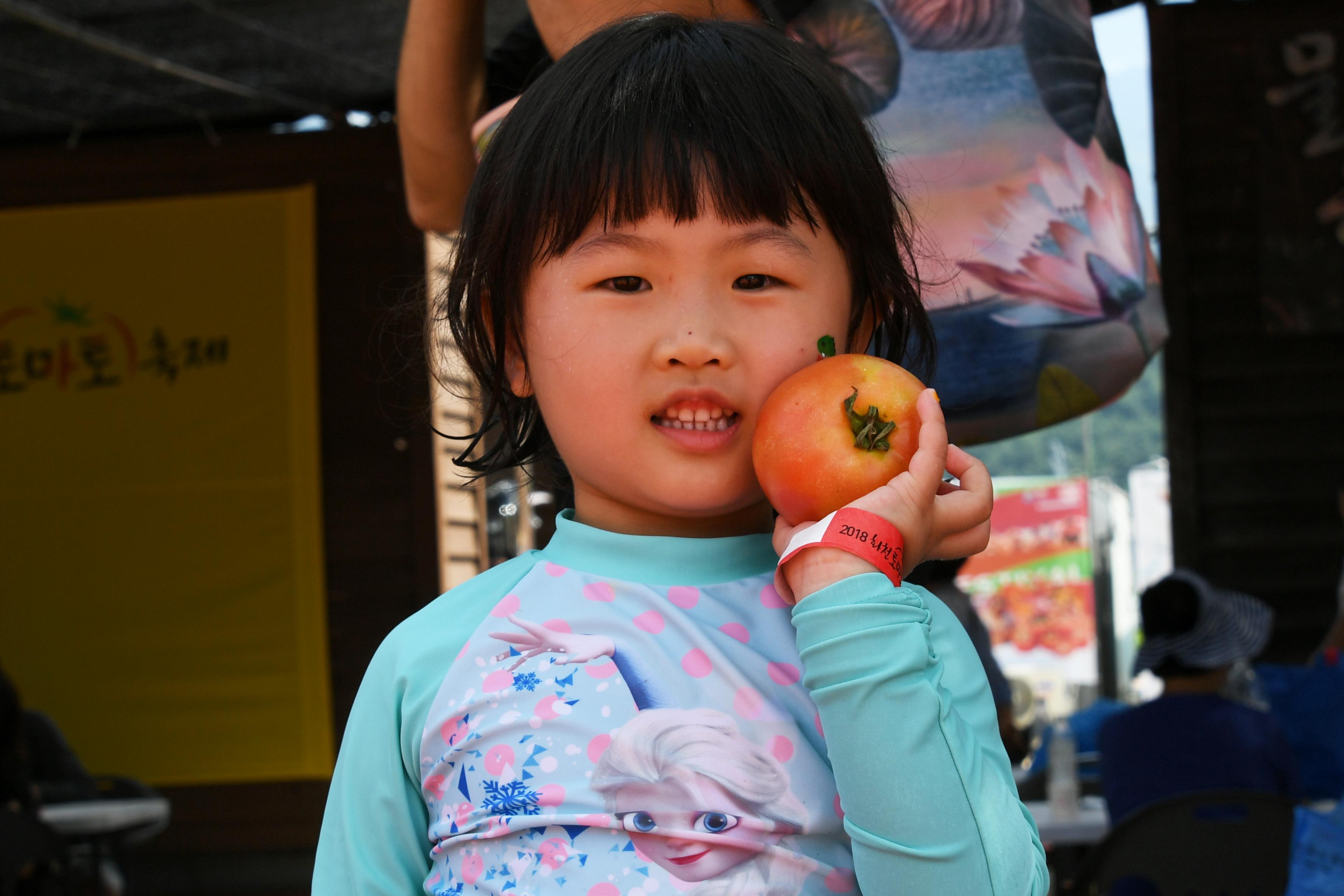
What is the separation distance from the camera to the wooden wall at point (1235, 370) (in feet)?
18.7

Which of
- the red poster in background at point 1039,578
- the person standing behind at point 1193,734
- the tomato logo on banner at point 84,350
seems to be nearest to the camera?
the person standing behind at point 1193,734

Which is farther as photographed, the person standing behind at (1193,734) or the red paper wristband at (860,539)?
the person standing behind at (1193,734)

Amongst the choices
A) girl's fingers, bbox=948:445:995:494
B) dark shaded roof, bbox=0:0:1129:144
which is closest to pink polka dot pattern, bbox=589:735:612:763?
girl's fingers, bbox=948:445:995:494

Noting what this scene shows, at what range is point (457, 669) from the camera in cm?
107

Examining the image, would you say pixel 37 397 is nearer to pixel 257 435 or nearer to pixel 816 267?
pixel 257 435

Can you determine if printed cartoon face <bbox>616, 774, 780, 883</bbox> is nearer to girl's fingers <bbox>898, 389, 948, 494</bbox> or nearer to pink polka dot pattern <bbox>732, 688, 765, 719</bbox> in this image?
pink polka dot pattern <bbox>732, 688, 765, 719</bbox>

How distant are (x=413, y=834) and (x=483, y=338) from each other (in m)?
0.43

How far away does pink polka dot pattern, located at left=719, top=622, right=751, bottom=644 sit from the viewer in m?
1.07

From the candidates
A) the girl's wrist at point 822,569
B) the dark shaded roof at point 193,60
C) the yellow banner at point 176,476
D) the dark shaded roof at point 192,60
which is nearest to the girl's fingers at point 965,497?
the girl's wrist at point 822,569

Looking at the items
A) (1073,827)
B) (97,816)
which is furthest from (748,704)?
(97,816)

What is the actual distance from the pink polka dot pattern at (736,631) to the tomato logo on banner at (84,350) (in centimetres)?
576

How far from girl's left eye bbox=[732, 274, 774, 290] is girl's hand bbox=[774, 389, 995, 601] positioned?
150 millimetres

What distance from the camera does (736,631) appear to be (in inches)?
42.4

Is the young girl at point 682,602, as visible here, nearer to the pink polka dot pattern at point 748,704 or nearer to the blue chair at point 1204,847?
the pink polka dot pattern at point 748,704
